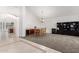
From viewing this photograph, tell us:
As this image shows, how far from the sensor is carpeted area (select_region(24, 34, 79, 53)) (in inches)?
120

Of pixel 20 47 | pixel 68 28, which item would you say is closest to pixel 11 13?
pixel 20 47

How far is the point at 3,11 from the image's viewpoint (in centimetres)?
296

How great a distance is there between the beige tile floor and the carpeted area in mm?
132

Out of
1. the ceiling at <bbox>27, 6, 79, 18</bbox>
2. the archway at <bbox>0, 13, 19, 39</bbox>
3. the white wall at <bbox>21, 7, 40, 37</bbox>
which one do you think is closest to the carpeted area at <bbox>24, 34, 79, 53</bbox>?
the white wall at <bbox>21, 7, 40, 37</bbox>

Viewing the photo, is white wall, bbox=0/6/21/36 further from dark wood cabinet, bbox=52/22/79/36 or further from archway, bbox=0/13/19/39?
dark wood cabinet, bbox=52/22/79/36

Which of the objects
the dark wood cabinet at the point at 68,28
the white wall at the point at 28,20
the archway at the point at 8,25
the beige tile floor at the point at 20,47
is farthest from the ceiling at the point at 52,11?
the beige tile floor at the point at 20,47

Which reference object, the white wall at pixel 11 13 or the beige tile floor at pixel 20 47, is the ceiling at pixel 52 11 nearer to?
the white wall at pixel 11 13

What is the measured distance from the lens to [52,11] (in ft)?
10.1

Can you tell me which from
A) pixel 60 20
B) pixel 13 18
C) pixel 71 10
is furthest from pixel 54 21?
pixel 13 18

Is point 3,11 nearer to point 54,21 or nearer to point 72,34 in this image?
point 54,21

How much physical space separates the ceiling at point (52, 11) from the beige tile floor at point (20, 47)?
90 centimetres

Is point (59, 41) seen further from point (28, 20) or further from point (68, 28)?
point (28, 20)
